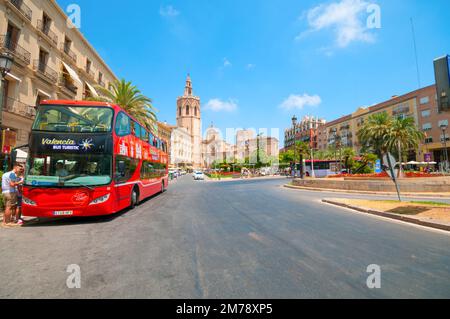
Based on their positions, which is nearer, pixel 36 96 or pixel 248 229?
pixel 248 229

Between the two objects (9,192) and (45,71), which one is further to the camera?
(45,71)

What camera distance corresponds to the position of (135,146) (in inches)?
390

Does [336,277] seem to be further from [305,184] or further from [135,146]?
[305,184]

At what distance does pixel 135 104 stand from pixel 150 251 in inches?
840

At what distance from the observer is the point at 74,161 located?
6.96 metres

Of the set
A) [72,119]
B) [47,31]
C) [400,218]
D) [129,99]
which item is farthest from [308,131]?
[72,119]

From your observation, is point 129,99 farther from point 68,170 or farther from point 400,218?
point 400,218

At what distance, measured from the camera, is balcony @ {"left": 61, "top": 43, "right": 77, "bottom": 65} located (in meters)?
20.9

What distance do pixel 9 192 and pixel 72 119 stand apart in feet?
9.21

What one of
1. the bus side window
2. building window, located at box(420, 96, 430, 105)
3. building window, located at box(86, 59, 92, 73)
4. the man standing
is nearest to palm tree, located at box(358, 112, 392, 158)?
building window, located at box(420, 96, 430, 105)

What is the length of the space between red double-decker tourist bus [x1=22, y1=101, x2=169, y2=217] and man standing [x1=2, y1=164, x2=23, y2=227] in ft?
1.66

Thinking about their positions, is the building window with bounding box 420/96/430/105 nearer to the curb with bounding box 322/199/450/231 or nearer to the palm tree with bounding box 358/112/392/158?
the palm tree with bounding box 358/112/392/158

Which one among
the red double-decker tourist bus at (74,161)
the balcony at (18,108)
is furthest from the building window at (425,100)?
the balcony at (18,108)
